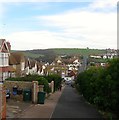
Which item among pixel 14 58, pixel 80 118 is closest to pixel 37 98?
pixel 80 118

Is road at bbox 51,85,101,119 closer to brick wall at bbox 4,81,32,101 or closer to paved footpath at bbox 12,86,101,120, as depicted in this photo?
paved footpath at bbox 12,86,101,120

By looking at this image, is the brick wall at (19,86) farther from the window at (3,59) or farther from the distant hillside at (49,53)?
the distant hillside at (49,53)

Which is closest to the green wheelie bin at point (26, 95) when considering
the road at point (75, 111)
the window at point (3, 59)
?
the road at point (75, 111)

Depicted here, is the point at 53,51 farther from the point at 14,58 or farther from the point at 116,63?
Answer: the point at 116,63

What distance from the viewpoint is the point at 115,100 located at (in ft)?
70.4

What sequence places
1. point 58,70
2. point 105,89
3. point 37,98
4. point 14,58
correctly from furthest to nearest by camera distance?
1. point 58,70
2. point 14,58
3. point 37,98
4. point 105,89

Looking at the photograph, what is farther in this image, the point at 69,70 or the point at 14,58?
the point at 69,70

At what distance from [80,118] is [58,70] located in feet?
448

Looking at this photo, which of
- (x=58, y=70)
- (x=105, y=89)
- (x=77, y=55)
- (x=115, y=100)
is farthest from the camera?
(x=77, y=55)

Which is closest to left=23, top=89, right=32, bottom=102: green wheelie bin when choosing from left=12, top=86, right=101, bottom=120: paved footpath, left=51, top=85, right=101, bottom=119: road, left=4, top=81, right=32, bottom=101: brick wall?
left=4, top=81, right=32, bottom=101: brick wall

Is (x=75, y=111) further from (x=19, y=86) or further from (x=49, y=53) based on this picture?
(x=49, y=53)

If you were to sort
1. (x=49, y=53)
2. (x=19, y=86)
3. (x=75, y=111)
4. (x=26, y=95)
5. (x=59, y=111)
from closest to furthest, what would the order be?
(x=59, y=111) < (x=75, y=111) < (x=26, y=95) < (x=19, y=86) < (x=49, y=53)

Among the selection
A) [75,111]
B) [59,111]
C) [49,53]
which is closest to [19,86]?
[59,111]

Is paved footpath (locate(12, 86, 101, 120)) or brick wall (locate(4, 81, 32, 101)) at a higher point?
brick wall (locate(4, 81, 32, 101))
